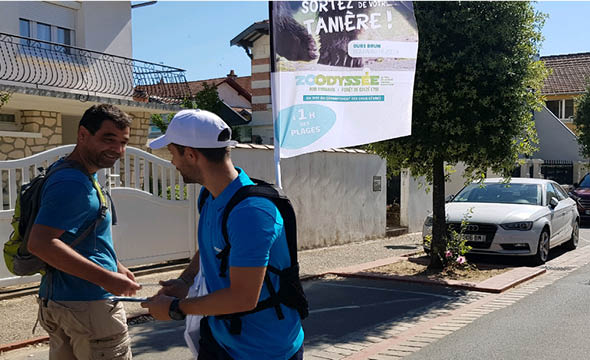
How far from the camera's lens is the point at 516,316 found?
22.4ft

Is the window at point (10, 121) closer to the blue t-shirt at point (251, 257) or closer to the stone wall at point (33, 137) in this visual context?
the stone wall at point (33, 137)

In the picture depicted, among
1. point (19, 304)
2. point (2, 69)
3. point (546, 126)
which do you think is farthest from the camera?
point (546, 126)

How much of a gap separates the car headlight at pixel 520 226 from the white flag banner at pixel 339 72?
3.95 meters

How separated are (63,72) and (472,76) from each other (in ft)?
37.8

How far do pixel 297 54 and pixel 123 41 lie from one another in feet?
43.3

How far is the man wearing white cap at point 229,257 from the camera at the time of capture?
7.20 feet

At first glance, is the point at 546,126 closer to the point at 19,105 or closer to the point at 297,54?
the point at 19,105

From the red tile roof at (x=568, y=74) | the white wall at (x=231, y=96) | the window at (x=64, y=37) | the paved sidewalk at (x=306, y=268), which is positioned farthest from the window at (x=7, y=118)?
the red tile roof at (x=568, y=74)

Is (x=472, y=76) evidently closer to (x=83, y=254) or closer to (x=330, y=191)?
(x=330, y=191)

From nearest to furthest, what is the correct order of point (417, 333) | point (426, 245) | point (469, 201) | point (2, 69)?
point (417, 333), point (426, 245), point (469, 201), point (2, 69)

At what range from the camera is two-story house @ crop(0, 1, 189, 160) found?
14867 millimetres

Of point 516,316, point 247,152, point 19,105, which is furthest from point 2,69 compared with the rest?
point 516,316

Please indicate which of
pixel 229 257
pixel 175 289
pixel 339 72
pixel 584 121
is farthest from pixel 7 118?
pixel 584 121

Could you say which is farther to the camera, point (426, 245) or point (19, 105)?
point (19, 105)
